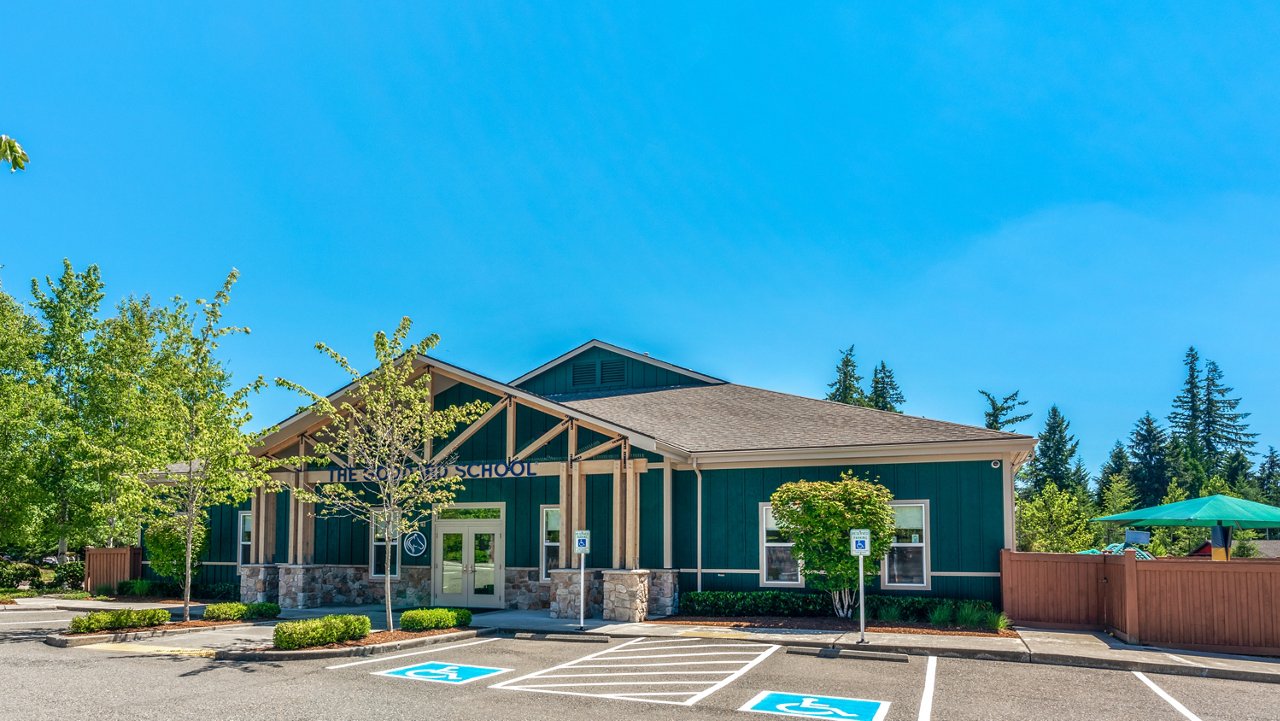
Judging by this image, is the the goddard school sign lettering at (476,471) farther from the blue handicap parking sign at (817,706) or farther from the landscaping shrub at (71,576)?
the landscaping shrub at (71,576)

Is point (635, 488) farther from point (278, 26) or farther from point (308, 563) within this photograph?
point (278, 26)

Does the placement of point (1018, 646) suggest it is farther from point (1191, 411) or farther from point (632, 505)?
point (1191, 411)

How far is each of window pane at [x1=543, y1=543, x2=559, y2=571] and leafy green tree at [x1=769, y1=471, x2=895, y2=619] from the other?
556 cm

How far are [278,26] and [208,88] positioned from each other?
2.26 meters

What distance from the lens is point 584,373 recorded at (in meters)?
25.7

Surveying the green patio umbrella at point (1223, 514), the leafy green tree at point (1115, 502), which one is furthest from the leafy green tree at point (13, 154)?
the leafy green tree at point (1115, 502)

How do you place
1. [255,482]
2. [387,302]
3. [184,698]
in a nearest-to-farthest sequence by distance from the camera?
[184,698] → [255,482] → [387,302]

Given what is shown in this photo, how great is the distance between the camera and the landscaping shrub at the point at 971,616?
15500mm

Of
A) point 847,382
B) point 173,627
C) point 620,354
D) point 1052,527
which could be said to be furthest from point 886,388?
point 173,627

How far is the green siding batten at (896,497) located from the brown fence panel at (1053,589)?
0.48m

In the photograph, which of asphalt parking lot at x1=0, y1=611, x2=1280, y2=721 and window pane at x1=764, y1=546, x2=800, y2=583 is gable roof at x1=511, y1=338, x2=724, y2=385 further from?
asphalt parking lot at x1=0, y1=611, x2=1280, y2=721

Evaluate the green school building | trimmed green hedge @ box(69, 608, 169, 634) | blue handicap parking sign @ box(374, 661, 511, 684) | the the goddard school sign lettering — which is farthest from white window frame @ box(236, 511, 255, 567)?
blue handicap parking sign @ box(374, 661, 511, 684)

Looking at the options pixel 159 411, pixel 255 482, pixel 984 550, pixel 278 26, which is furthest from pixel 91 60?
pixel 984 550

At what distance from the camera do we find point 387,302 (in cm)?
2369
